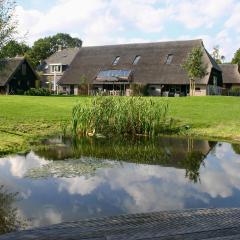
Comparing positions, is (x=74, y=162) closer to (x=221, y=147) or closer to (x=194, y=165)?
(x=194, y=165)

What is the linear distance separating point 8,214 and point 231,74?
58.9 metres

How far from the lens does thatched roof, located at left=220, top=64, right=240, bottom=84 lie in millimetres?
61197

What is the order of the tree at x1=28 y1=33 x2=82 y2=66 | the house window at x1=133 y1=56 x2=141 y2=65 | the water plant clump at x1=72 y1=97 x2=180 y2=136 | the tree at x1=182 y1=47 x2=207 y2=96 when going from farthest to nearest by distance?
the tree at x1=28 y1=33 x2=82 y2=66, the house window at x1=133 y1=56 x2=141 y2=65, the tree at x1=182 y1=47 x2=207 y2=96, the water plant clump at x1=72 y1=97 x2=180 y2=136

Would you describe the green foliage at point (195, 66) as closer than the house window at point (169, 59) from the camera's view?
Yes

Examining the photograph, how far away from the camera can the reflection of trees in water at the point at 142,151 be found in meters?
11.8

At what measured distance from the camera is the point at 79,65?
57281 mm

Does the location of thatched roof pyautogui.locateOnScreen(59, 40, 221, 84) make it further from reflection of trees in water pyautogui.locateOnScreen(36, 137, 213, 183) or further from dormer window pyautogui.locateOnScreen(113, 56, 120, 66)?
reflection of trees in water pyautogui.locateOnScreen(36, 137, 213, 183)

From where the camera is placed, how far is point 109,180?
9.20 metres

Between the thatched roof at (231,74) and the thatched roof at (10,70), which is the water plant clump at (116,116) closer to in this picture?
the thatched roof at (10,70)

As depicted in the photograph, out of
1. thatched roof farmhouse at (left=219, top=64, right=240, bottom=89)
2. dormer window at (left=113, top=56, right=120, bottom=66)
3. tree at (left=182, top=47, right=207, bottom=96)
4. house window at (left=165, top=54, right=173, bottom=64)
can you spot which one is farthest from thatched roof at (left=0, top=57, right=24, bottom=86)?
thatched roof farmhouse at (left=219, top=64, right=240, bottom=89)

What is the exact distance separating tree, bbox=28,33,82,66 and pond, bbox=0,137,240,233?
7208 cm

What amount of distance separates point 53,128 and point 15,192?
34.0 feet

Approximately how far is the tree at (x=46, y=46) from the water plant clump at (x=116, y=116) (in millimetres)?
67961

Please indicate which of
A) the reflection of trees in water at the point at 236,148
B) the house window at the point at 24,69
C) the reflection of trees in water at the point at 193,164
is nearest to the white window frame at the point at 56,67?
the house window at the point at 24,69
